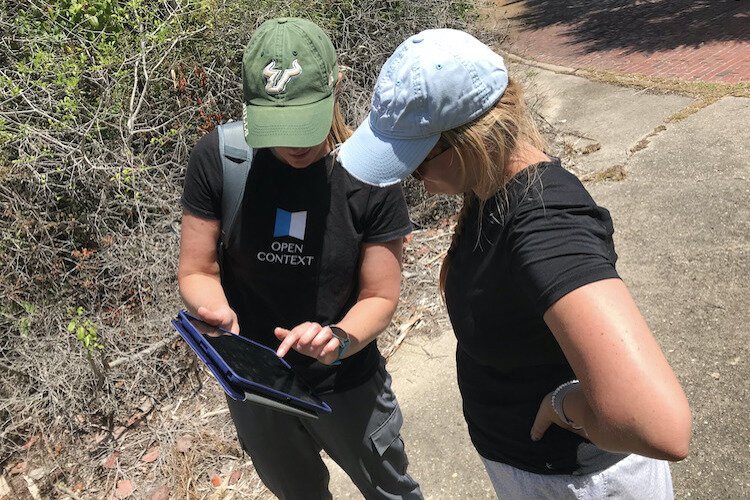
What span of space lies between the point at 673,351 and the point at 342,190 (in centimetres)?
236

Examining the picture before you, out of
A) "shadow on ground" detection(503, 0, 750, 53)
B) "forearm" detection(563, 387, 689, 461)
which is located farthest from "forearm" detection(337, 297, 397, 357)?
"shadow on ground" detection(503, 0, 750, 53)

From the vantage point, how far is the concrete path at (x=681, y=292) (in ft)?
9.25

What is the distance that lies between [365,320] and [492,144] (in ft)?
2.49

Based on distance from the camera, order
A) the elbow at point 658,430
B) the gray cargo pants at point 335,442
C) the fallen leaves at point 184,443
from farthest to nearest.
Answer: the fallen leaves at point 184,443 < the gray cargo pants at point 335,442 < the elbow at point 658,430

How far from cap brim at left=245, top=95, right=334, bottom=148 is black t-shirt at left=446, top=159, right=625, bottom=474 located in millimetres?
503

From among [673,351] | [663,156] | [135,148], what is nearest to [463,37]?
[673,351]

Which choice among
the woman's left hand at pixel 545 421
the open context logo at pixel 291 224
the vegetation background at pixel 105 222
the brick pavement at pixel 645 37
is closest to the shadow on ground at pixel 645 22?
the brick pavement at pixel 645 37

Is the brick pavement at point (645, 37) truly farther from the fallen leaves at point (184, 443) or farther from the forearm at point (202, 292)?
the forearm at point (202, 292)

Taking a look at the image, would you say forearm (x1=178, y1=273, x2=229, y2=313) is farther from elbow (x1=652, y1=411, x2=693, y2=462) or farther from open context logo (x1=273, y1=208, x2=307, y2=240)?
elbow (x1=652, y1=411, x2=693, y2=462)

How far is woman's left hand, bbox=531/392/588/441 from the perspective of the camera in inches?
54.2

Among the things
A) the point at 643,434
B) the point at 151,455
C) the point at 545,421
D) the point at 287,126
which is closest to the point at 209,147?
the point at 287,126

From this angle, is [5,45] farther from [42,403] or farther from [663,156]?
[663,156]

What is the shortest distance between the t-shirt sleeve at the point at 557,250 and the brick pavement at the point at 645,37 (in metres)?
6.96

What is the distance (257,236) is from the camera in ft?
6.03
